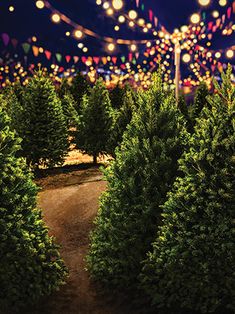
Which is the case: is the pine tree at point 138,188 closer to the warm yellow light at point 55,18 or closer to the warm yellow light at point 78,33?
the warm yellow light at point 55,18

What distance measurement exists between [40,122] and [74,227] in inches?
275

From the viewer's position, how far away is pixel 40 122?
16656 millimetres

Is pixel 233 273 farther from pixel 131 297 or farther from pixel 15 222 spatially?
pixel 15 222

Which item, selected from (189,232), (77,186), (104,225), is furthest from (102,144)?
(189,232)

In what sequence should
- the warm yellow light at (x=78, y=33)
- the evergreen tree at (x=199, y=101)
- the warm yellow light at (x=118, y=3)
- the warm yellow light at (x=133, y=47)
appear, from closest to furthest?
1. the warm yellow light at (x=118, y=3)
2. the warm yellow light at (x=78, y=33)
3. the warm yellow light at (x=133, y=47)
4. the evergreen tree at (x=199, y=101)

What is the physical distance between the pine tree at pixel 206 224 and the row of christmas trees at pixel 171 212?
1cm

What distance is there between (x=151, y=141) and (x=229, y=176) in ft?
5.87

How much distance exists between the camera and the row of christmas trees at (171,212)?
6059 mm

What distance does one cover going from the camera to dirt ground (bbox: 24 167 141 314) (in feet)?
24.1

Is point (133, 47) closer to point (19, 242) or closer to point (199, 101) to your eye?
point (199, 101)

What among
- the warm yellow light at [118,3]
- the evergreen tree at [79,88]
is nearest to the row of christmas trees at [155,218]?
the warm yellow light at [118,3]

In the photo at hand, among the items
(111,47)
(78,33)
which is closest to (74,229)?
(78,33)

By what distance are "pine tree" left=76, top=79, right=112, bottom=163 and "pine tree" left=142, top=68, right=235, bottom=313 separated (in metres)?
12.2

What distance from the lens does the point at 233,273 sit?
19.6ft
